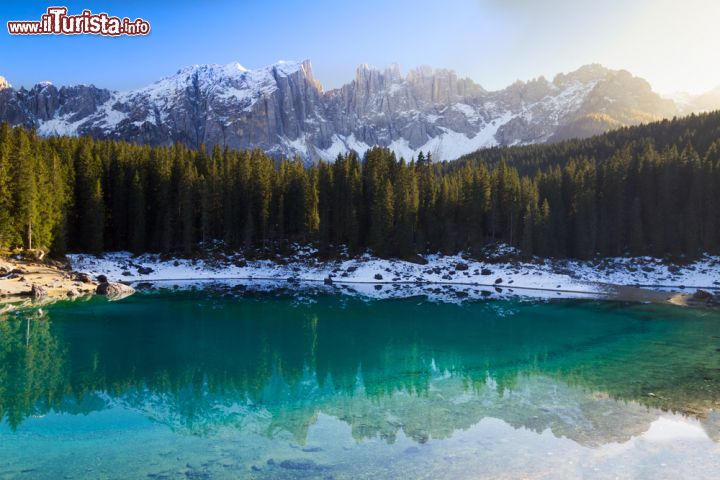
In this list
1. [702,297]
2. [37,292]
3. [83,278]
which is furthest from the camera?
[83,278]

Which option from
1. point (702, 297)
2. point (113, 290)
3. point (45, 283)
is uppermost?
point (45, 283)

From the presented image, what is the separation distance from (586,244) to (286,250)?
173ft

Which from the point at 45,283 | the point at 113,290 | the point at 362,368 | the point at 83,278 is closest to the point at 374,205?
the point at 113,290

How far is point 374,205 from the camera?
8200 cm

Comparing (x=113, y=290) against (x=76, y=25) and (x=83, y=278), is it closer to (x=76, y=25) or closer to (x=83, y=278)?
(x=83, y=278)

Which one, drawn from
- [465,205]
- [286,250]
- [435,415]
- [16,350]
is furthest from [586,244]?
[16,350]

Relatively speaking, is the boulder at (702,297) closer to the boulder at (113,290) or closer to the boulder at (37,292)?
the boulder at (113,290)

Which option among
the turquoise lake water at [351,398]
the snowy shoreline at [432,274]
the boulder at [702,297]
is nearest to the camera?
the turquoise lake water at [351,398]

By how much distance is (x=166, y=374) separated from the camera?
2269 centimetres

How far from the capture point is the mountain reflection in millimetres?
17578

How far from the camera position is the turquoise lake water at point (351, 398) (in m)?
13.6

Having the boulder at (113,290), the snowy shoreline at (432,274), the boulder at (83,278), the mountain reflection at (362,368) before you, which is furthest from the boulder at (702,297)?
the boulder at (83,278)

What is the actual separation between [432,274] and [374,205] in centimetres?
1718

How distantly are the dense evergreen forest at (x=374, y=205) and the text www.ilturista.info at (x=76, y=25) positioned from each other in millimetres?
26165
